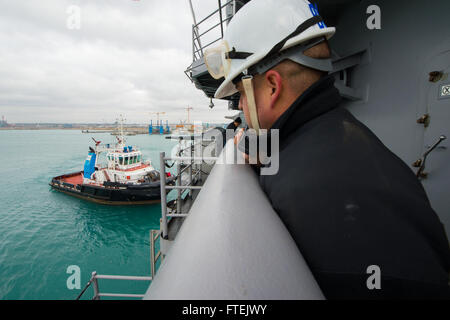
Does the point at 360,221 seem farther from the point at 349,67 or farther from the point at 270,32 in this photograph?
the point at 349,67

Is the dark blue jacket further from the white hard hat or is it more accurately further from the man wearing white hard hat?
the white hard hat

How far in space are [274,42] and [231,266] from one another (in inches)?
44.3

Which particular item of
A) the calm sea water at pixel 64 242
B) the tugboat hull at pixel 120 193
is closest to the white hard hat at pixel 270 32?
the calm sea water at pixel 64 242

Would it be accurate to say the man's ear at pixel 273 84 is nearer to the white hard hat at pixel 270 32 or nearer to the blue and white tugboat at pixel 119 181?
the white hard hat at pixel 270 32

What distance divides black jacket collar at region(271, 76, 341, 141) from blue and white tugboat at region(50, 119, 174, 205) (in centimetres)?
1444

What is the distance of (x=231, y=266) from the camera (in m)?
0.43

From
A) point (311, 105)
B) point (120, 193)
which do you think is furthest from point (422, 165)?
point (120, 193)

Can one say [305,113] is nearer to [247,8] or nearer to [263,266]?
[263,266]

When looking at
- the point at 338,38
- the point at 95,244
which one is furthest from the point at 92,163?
the point at 338,38

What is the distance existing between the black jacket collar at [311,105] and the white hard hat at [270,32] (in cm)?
16

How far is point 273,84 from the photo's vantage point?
1.01 meters

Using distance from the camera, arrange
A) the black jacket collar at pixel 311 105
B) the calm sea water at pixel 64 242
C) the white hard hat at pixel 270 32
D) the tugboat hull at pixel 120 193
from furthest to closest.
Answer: the tugboat hull at pixel 120 193 → the calm sea water at pixel 64 242 → the white hard hat at pixel 270 32 → the black jacket collar at pixel 311 105

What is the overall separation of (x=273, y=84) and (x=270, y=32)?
32 cm

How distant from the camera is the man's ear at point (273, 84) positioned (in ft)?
3.20
